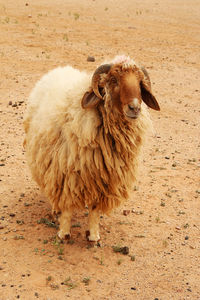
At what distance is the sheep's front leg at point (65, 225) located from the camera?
13.9 feet

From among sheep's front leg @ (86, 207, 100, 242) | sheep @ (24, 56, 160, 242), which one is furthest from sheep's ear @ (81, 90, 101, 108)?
sheep's front leg @ (86, 207, 100, 242)

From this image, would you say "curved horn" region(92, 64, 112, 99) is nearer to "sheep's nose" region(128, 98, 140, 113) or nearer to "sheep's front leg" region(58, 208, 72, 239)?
"sheep's nose" region(128, 98, 140, 113)

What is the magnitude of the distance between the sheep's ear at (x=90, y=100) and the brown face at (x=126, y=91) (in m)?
0.16

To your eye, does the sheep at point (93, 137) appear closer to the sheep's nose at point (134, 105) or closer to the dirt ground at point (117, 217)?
the sheep's nose at point (134, 105)

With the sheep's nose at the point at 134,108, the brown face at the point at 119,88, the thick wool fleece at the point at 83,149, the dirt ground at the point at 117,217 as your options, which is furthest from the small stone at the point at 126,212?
the sheep's nose at the point at 134,108

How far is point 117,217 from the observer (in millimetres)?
4953

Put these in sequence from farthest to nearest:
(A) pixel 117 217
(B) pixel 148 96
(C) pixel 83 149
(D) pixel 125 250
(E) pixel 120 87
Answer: (A) pixel 117 217, (D) pixel 125 250, (B) pixel 148 96, (C) pixel 83 149, (E) pixel 120 87

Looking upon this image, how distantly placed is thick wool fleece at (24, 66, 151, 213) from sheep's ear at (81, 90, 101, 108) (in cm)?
10

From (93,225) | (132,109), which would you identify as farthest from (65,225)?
(132,109)

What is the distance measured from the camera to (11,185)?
5445mm

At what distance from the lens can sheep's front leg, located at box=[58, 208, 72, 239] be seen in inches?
166

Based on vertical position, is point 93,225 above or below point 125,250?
above

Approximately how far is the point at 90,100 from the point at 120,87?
1.08 ft

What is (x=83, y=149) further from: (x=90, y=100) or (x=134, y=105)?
(x=134, y=105)
